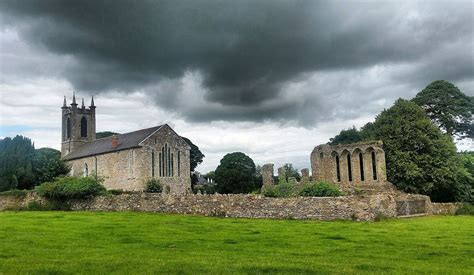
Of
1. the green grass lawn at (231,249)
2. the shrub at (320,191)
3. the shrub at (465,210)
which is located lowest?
the shrub at (465,210)

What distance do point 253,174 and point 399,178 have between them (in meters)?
40.8

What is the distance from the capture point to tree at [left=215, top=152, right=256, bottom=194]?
3068 inches

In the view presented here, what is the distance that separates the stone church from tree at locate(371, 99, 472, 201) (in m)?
30.5

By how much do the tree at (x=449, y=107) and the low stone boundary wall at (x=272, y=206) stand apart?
71.8 ft

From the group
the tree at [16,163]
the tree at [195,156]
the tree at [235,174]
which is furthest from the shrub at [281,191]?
the tree at [195,156]

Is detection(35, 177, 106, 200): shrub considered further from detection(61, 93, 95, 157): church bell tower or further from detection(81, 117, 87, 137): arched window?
detection(81, 117, 87, 137): arched window

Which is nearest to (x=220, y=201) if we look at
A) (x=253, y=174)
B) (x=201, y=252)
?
(x=201, y=252)

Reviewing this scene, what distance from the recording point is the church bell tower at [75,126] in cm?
8031

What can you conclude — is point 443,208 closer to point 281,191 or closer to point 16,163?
point 281,191

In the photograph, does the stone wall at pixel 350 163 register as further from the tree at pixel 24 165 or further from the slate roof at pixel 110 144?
the tree at pixel 24 165

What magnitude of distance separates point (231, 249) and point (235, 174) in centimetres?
6415

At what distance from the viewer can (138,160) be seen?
198 feet

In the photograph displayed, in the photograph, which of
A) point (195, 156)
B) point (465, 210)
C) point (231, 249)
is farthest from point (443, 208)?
point (195, 156)

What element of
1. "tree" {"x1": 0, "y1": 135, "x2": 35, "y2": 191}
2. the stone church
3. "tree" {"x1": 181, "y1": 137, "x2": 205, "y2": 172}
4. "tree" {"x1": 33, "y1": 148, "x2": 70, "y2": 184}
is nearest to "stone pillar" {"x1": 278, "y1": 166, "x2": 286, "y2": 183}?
the stone church
